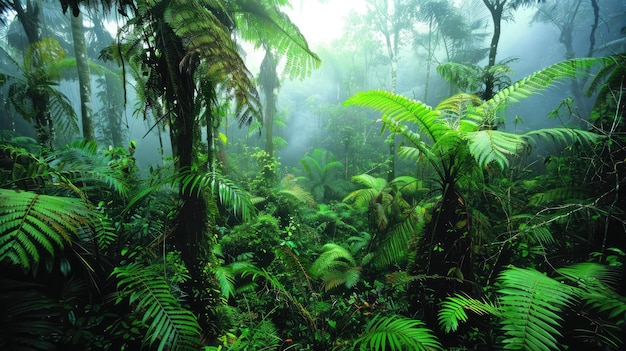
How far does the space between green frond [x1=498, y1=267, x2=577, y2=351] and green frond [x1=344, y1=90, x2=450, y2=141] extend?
1.16 m

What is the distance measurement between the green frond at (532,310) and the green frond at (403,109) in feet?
3.80

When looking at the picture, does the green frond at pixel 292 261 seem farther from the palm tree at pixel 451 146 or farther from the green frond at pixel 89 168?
the green frond at pixel 89 168

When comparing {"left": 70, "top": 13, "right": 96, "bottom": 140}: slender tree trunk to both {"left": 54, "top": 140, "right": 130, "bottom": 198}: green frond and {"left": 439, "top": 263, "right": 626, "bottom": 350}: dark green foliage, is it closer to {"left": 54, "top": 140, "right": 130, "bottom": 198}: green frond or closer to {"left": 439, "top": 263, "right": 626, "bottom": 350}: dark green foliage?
{"left": 54, "top": 140, "right": 130, "bottom": 198}: green frond

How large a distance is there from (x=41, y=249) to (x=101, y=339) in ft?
2.39

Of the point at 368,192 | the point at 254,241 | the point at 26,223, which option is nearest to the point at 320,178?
the point at 368,192

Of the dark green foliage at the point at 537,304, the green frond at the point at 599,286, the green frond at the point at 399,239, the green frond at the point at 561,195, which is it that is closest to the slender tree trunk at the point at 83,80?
the green frond at the point at 399,239

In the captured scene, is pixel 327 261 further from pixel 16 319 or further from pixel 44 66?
pixel 44 66

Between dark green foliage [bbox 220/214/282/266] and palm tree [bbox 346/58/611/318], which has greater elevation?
palm tree [bbox 346/58/611/318]

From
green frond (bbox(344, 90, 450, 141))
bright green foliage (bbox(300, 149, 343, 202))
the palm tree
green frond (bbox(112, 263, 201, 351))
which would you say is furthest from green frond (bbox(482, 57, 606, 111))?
bright green foliage (bbox(300, 149, 343, 202))

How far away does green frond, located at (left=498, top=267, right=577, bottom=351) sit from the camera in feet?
3.79

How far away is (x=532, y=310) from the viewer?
127 centimetres

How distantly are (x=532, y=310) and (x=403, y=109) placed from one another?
1540 mm

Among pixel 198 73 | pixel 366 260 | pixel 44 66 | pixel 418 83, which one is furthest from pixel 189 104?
pixel 418 83

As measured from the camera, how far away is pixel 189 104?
5.81ft
